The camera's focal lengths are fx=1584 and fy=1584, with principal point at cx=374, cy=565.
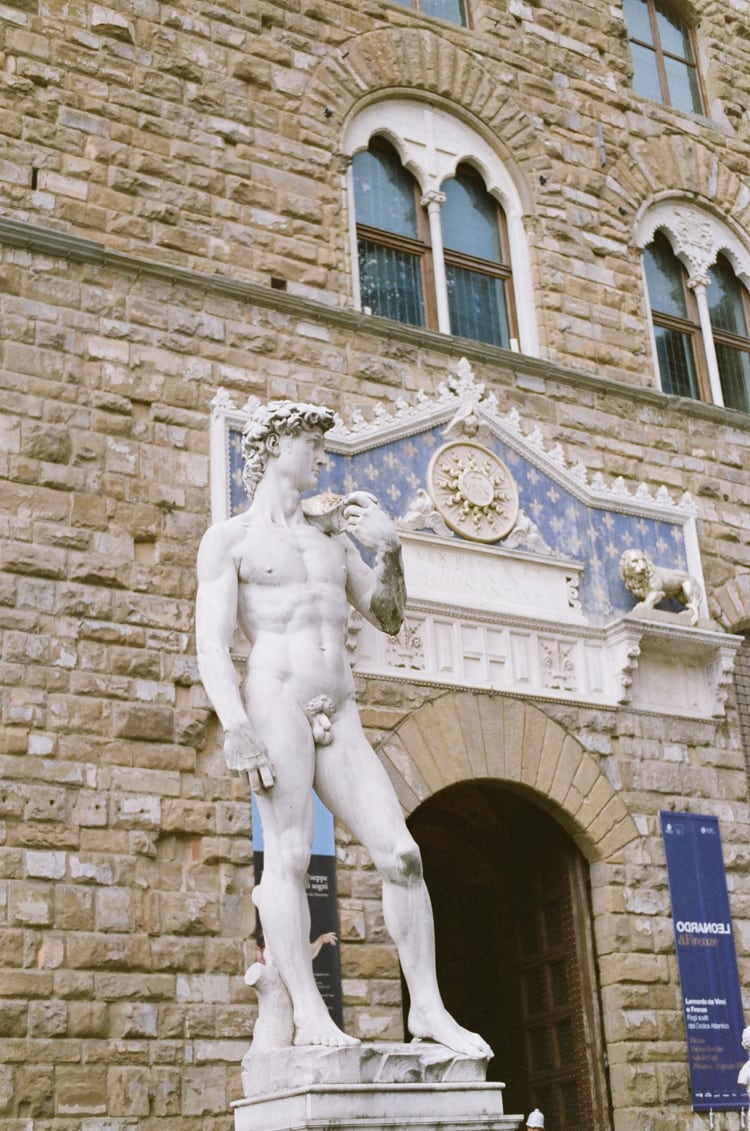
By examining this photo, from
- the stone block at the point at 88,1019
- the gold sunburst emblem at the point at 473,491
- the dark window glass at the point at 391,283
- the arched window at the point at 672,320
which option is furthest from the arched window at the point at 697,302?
the stone block at the point at 88,1019

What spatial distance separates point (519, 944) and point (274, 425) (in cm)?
630

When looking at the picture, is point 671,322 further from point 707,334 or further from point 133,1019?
point 133,1019

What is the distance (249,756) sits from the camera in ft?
21.6

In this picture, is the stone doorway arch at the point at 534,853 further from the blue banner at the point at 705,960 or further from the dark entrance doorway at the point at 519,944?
the blue banner at the point at 705,960

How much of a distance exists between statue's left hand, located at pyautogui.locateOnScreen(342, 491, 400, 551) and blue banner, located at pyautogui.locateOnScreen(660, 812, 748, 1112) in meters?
5.39

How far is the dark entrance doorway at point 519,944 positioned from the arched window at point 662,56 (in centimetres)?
714

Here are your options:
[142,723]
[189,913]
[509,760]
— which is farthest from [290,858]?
[509,760]

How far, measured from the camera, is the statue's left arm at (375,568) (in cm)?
722

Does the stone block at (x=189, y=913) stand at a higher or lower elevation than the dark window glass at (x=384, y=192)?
lower

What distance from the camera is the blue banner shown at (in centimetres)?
1126

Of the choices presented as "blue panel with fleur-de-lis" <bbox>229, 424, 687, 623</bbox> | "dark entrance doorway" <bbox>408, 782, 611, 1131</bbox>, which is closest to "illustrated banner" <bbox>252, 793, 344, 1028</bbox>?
"dark entrance doorway" <bbox>408, 782, 611, 1131</bbox>

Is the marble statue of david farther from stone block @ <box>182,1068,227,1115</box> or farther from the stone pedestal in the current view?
stone block @ <box>182,1068,227,1115</box>

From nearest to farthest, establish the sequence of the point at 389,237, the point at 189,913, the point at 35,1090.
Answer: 1. the point at 35,1090
2. the point at 189,913
3. the point at 389,237

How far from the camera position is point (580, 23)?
1464 cm
